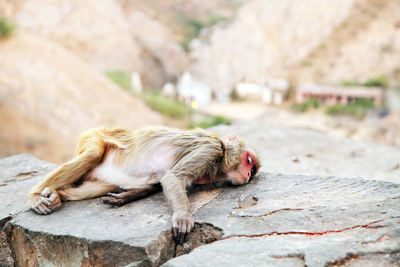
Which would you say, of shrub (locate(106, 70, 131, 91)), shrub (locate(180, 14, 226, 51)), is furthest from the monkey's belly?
shrub (locate(180, 14, 226, 51))

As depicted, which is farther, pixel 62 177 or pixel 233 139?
pixel 233 139

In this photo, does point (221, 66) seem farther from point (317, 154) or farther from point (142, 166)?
point (142, 166)

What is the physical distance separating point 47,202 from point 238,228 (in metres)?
1.45

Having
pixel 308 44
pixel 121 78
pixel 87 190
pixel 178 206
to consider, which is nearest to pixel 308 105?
pixel 308 44

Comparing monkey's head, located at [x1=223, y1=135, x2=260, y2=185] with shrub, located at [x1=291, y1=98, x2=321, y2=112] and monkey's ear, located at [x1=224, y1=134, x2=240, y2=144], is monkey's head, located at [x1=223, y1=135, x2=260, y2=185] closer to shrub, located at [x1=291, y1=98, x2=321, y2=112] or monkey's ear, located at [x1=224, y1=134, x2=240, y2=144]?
monkey's ear, located at [x1=224, y1=134, x2=240, y2=144]

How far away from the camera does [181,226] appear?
100 inches

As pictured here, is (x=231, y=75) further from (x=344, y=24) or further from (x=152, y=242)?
(x=152, y=242)

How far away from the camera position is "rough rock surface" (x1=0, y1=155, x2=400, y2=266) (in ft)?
7.06

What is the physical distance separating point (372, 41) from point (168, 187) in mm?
20763

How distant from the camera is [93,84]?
13016 millimetres

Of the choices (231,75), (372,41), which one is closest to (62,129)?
(231,75)

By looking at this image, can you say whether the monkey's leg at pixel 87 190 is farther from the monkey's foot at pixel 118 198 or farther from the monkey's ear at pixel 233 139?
the monkey's ear at pixel 233 139

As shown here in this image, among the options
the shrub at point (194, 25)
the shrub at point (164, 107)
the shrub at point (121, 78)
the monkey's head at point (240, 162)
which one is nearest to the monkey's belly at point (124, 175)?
the monkey's head at point (240, 162)

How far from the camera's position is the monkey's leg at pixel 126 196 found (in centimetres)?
296
